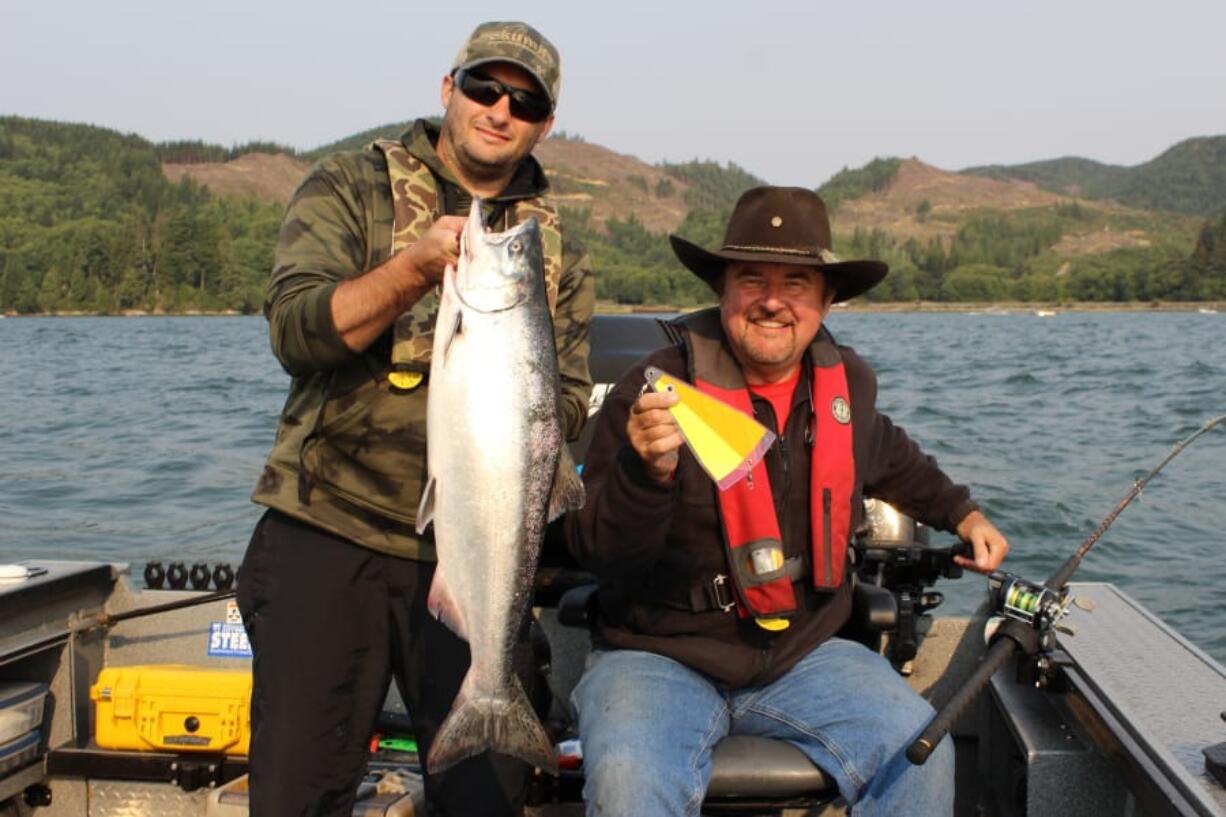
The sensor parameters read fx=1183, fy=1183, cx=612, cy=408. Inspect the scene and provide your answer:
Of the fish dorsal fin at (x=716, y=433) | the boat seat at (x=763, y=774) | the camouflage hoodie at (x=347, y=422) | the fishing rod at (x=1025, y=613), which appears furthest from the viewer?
the fishing rod at (x=1025, y=613)

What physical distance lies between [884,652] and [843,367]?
1.34m

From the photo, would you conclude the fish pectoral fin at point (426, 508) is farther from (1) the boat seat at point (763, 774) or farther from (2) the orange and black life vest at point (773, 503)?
(1) the boat seat at point (763, 774)

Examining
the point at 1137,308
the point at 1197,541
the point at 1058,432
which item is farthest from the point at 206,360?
the point at 1137,308

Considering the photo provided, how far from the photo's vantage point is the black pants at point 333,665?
328cm

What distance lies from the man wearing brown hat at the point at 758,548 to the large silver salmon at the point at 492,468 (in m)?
0.33

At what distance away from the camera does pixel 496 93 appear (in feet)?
10.9

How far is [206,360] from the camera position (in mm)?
40125

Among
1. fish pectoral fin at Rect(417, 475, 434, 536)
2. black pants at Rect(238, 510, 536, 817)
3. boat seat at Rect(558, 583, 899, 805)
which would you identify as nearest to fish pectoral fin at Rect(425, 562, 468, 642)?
fish pectoral fin at Rect(417, 475, 434, 536)

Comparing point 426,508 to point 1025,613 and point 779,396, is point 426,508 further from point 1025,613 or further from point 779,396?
point 1025,613

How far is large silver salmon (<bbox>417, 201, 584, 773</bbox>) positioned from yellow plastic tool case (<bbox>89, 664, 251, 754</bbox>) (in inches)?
70.5

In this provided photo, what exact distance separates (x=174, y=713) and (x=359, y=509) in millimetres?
1747

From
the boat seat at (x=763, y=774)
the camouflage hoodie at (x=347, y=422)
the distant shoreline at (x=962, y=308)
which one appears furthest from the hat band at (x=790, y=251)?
the distant shoreline at (x=962, y=308)

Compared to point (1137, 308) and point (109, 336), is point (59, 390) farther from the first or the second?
point (1137, 308)

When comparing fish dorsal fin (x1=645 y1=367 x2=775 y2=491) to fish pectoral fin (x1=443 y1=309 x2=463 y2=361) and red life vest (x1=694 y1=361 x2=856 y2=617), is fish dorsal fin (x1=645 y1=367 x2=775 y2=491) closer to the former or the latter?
red life vest (x1=694 y1=361 x2=856 y2=617)
